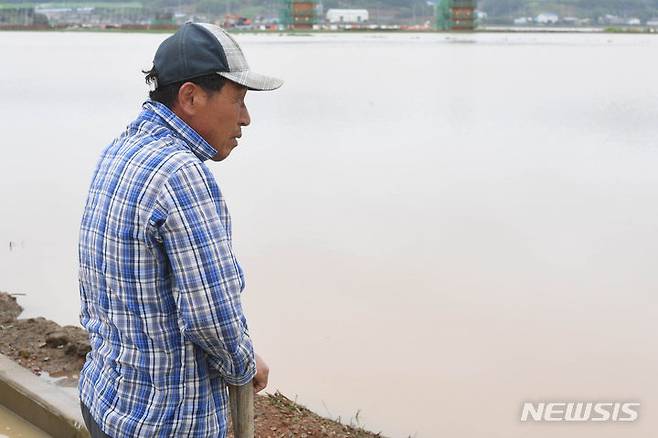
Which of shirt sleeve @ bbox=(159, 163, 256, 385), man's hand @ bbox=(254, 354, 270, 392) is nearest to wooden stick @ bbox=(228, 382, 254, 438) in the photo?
man's hand @ bbox=(254, 354, 270, 392)

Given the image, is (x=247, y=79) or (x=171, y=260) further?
(x=247, y=79)

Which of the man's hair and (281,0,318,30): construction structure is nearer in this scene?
the man's hair

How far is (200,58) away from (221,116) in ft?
0.43

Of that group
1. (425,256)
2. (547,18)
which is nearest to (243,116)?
(425,256)

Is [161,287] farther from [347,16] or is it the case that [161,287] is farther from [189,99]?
[347,16]

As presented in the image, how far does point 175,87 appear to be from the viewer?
196 centimetres

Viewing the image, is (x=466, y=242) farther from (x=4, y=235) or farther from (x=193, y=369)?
(x=193, y=369)

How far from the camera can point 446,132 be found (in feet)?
52.3

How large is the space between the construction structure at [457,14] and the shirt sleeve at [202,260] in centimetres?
10352

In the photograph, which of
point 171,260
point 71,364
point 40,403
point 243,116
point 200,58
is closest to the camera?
point 171,260

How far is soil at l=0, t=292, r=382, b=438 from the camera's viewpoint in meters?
3.73

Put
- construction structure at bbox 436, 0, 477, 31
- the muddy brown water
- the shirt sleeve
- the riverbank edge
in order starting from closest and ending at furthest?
the shirt sleeve → the riverbank edge → the muddy brown water → construction structure at bbox 436, 0, 477, 31

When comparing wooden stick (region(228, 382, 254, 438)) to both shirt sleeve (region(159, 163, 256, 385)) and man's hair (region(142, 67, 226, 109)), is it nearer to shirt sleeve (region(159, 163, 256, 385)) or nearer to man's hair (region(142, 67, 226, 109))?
shirt sleeve (region(159, 163, 256, 385))

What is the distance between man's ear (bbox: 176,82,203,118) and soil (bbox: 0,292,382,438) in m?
1.88
